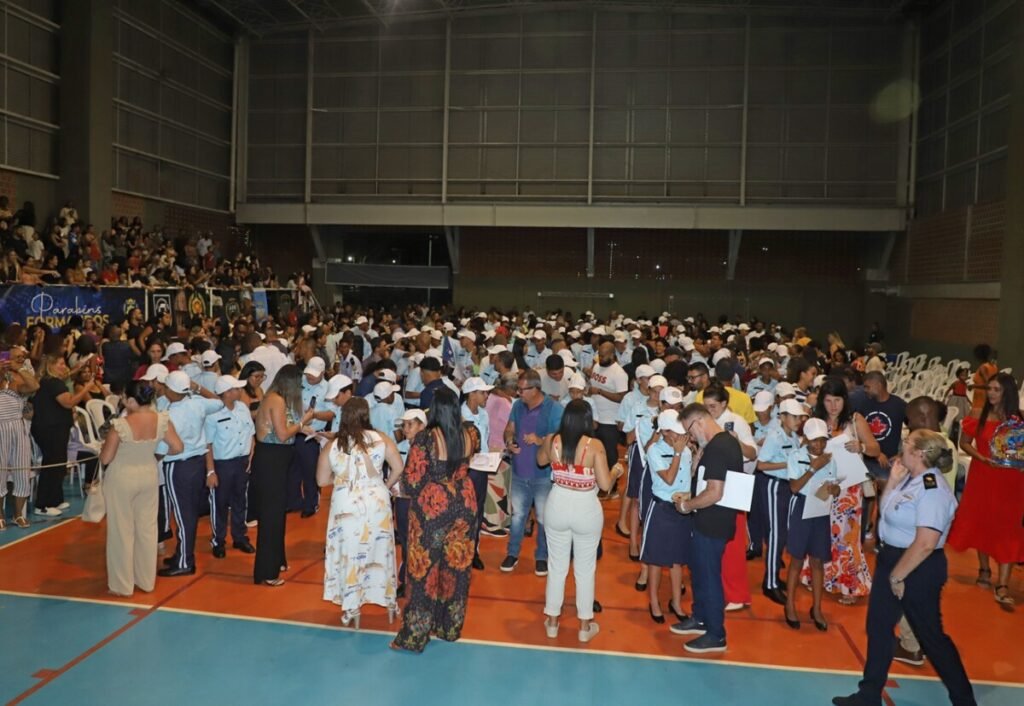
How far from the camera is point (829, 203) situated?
2436cm

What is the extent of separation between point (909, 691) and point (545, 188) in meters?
21.6

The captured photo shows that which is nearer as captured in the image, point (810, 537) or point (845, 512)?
point (810, 537)

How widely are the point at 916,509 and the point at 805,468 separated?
1.48m

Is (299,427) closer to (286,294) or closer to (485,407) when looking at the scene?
(485,407)

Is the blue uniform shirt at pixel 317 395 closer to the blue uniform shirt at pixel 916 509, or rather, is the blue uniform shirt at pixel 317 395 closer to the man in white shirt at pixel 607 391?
the man in white shirt at pixel 607 391

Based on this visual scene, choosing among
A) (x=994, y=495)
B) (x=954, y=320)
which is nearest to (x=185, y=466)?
(x=994, y=495)

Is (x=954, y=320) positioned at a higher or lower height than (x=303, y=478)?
higher

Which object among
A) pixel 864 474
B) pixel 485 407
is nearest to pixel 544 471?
pixel 485 407

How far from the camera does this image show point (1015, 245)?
17.0 metres

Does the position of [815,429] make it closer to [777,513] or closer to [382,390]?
[777,513]

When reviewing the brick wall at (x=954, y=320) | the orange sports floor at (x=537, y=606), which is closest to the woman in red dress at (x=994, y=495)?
the orange sports floor at (x=537, y=606)

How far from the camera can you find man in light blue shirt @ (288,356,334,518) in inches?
298

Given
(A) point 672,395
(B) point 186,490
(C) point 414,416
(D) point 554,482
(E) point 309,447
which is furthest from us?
(E) point 309,447

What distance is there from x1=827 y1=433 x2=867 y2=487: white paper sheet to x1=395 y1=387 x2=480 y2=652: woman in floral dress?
8.29ft
